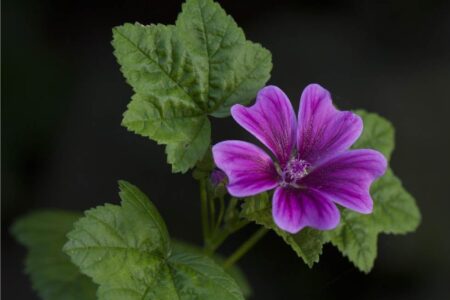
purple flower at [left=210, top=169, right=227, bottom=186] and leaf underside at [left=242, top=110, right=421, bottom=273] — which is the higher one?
purple flower at [left=210, top=169, right=227, bottom=186]

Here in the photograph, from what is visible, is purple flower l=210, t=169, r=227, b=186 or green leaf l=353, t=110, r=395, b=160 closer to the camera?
purple flower l=210, t=169, r=227, b=186

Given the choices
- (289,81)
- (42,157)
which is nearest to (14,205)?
(42,157)

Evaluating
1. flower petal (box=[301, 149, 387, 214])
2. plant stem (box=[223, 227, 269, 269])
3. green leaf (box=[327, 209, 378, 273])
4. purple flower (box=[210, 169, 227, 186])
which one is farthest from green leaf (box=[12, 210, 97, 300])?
flower petal (box=[301, 149, 387, 214])

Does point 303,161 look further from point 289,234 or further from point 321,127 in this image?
point 289,234

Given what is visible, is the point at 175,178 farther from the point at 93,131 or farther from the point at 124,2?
the point at 124,2

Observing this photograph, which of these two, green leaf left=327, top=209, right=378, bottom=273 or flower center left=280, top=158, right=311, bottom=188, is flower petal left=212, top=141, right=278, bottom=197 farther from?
green leaf left=327, top=209, right=378, bottom=273

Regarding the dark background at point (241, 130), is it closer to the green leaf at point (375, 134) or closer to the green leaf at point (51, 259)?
the green leaf at point (51, 259)
